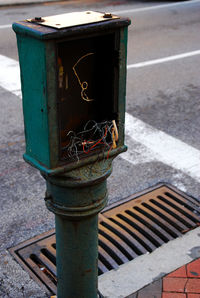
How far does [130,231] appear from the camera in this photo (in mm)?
3361

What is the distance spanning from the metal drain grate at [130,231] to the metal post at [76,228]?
60 cm

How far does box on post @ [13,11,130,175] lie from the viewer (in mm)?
1690

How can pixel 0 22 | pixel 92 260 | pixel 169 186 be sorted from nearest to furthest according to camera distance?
pixel 92 260 → pixel 169 186 → pixel 0 22

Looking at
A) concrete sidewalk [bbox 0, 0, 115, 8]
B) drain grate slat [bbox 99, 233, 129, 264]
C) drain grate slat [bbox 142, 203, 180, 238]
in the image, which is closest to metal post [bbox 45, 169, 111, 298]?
drain grate slat [bbox 99, 233, 129, 264]

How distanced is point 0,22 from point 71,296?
8.77 m

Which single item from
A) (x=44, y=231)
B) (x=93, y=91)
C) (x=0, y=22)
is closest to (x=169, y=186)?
(x=44, y=231)

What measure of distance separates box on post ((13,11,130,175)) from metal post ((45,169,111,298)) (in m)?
0.13

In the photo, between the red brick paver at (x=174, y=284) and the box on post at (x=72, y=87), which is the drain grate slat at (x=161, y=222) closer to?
the red brick paver at (x=174, y=284)

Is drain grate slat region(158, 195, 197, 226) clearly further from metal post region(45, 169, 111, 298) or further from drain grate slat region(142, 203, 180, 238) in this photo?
metal post region(45, 169, 111, 298)

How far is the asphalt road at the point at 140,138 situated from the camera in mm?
3449

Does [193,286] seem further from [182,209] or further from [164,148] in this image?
[164,148]

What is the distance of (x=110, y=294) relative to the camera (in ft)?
9.14

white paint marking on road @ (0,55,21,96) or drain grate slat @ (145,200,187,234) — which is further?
white paint marking on road @ (0,55,21,96)

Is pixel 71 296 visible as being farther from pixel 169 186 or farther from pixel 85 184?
pixel 169 186
